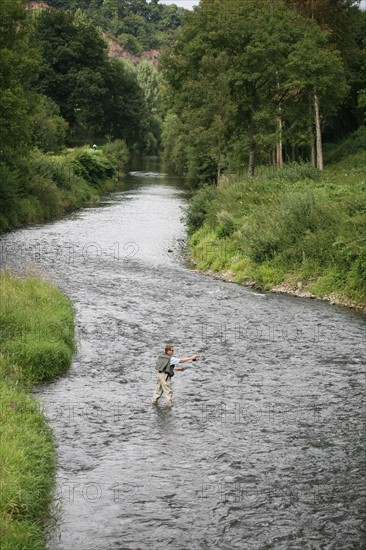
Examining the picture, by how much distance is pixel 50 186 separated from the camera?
187 feet

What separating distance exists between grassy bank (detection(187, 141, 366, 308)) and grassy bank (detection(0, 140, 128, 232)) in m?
13.0

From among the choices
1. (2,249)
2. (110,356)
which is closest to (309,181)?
(2,249)

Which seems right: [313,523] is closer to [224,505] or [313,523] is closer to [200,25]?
[224,505]

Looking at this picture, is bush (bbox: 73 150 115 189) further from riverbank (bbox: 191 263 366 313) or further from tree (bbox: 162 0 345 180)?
riverbank (bbox: 191 263 366 313)

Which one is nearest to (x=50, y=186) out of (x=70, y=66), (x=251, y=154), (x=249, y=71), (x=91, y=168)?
(x=251, y=154)

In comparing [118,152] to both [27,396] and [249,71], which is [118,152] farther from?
[27,396]

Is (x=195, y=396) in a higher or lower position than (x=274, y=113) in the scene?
lower

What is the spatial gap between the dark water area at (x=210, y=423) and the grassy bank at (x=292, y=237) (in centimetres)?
169

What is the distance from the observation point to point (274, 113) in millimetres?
57000

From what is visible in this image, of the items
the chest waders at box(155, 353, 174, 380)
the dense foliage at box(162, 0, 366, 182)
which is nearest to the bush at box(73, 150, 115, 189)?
the dense foliage at box(162, 0, 366, 182)

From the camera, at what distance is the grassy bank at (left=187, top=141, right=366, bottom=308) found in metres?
32.8

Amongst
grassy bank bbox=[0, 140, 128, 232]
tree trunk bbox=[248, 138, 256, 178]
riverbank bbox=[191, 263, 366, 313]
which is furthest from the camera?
tree trunk bbox=[248, 138, 256, 178]

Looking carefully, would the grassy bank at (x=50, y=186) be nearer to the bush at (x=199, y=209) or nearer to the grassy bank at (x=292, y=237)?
the bush at (x=199, y=209)

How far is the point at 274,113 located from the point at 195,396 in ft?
132
